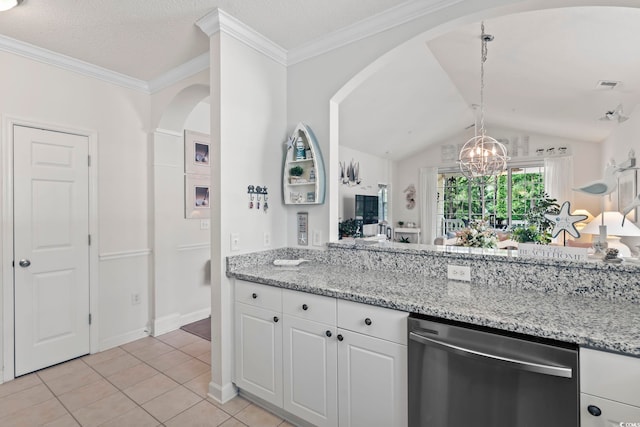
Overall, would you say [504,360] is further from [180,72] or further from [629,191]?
[629,191]

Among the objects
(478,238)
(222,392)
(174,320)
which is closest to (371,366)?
(222,392)

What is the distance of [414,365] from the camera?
4.67 feet

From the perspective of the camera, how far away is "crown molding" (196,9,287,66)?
83.4 inches

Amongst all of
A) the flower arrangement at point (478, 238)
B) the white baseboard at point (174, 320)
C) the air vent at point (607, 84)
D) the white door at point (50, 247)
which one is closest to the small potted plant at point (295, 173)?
the flower arrangement at point (478, 238)

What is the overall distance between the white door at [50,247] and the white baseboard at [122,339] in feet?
0.46

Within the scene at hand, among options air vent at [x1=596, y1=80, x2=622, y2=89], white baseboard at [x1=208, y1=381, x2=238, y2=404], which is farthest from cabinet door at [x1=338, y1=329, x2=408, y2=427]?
air vent at [x1=596, y1=80, x2=622, y2=89]

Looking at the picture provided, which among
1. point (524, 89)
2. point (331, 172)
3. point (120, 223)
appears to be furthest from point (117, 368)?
point (524, 89)

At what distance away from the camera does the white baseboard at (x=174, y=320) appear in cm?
332

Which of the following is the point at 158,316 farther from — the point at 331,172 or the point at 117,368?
the point at 331,172

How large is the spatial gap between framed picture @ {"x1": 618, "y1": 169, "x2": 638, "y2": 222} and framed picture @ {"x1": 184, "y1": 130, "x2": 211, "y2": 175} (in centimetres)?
446

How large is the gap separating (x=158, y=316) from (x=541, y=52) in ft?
14.7

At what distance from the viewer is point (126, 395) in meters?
2.29

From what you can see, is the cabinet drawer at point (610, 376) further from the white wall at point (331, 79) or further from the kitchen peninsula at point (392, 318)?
the white wall at point (331, 79)

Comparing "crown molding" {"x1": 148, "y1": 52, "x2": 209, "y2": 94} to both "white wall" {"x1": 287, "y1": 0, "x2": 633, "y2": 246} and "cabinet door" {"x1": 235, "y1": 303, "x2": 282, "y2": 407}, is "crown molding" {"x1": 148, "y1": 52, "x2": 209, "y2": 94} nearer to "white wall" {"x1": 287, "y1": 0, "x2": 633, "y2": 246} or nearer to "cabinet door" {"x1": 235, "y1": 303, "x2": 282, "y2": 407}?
"white wall" {"x1": 287, "y1": 0, "x2": 633, "y2": 246}
